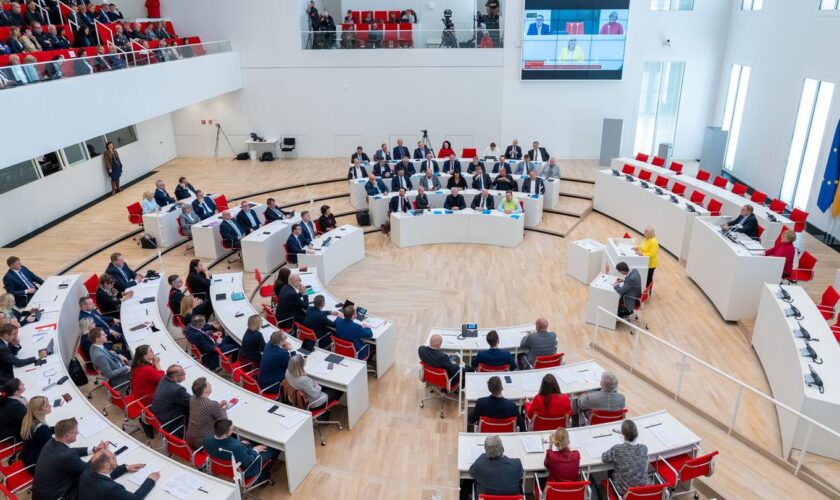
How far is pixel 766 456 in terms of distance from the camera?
20.9ft

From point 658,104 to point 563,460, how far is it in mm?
16649

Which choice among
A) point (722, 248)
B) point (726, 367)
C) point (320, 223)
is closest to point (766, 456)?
point (726, 367)

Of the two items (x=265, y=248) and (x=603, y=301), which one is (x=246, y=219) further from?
(x=603, y=301)

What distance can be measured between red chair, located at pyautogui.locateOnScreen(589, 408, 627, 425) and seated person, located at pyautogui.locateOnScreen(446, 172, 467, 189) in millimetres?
9042

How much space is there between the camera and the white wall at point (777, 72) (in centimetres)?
1263

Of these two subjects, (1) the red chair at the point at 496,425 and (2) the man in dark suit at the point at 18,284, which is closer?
(1) the red chair at the point at 496,425

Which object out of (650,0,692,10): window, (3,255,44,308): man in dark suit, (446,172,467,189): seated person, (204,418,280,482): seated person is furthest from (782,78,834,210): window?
(3,255,44,308): man in dark suit

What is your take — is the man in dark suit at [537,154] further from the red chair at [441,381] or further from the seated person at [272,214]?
the red chair at [441,381]

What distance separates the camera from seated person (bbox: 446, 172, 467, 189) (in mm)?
14703

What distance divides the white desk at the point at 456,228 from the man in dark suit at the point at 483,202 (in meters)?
0.30

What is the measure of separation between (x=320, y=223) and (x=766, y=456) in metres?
9.31

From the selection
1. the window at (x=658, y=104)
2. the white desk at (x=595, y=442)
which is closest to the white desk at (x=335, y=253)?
the white desk at (x=595, y=442)

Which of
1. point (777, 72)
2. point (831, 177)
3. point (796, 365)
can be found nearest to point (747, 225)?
point (831, 177)

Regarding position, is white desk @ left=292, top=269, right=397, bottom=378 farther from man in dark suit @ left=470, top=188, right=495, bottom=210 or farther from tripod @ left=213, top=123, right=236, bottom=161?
tripod @ left=213, top=123, right=236, bottom=161
